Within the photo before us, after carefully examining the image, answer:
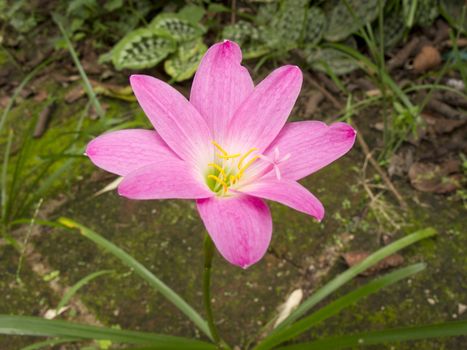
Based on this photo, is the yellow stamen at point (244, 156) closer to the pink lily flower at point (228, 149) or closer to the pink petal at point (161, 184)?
the pink lily flower at point (228, 149)

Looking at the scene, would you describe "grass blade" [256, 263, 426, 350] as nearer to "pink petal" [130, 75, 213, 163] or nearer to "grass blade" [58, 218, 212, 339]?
"grass blade" [58, 218, 212, 339]

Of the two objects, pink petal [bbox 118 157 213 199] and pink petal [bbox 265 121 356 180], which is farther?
pink petal [bbox 265 121 356 180]

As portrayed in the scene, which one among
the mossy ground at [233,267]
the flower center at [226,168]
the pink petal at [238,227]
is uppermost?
the pink petal at [238,227]

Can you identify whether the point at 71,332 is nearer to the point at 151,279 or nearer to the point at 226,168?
the point at 151,279

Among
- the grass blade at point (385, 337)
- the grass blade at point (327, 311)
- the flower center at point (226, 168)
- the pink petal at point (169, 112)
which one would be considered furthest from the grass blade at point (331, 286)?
the pink petal at point (169, 112)

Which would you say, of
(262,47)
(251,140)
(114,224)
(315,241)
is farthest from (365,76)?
(251,140)

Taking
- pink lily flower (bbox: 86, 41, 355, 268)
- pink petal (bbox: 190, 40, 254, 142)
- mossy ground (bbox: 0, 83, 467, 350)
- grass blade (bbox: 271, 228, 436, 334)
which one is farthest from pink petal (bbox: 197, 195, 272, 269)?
mossy ground (bbox: 0, 83, 467, 350)

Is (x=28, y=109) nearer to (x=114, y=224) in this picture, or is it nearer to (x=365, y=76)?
(x=114, y=224)
